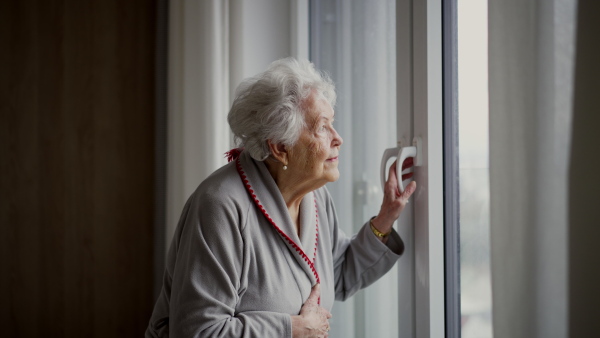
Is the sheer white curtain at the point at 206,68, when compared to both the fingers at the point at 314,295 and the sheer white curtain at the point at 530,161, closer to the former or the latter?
the fingers at the point at 314,295

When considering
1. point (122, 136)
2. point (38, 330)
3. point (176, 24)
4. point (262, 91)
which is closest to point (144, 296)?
point (38, 330)

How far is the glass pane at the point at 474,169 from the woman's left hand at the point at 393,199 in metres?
0.15

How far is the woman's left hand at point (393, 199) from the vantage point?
123 cm

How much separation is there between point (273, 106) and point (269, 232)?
32 cm

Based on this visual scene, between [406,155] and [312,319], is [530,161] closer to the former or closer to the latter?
[406,155]

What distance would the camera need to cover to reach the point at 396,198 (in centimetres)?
124

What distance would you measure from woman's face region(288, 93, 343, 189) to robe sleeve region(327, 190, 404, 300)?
0.24 m

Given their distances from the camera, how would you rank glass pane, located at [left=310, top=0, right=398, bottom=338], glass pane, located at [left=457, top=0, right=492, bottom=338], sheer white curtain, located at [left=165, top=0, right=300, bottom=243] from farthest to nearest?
sheer white curtain, located at [left=165, top=0, right=300, bottom=243]
glass pane, located at [left=310, top=0, right=398, bottom=338]
glass pane, located at [left=457, top=0, right=492, bottom=338]

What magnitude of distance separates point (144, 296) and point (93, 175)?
24.1 inches

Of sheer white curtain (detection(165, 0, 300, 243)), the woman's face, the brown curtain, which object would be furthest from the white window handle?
the brown curtain

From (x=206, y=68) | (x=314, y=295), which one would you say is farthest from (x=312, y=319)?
(x=206, y=68)

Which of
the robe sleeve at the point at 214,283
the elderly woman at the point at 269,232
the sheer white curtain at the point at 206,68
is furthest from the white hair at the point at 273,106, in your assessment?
the sheer white curtain at the point at 206,68

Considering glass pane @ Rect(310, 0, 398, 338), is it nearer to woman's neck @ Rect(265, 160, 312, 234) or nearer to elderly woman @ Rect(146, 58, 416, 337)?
elderly woman @ Rect(146, 58, 416, 337)

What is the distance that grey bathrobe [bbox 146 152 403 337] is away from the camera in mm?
1050
